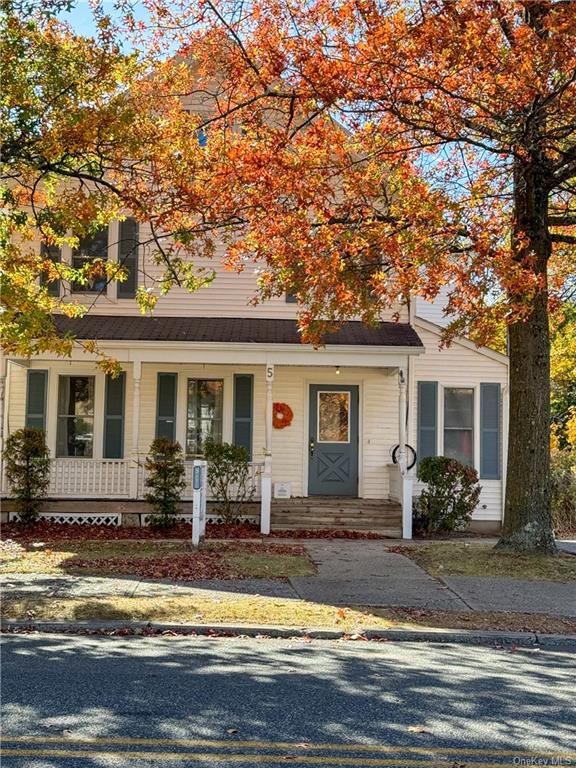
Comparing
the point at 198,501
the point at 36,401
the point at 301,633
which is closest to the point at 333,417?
the point at 198,501

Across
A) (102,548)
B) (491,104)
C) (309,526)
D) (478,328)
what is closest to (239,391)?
(309,526)

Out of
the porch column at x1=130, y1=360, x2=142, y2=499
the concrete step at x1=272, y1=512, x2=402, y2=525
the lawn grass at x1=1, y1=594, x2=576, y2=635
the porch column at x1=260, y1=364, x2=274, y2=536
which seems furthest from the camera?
the concrete step at x1=272, y1=512, x2=402, y2=525

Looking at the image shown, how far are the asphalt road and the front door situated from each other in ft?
30.8

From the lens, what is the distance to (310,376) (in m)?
16.9

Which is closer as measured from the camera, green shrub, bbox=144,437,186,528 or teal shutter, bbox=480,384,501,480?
green shrub, bbox=144,437,186,528

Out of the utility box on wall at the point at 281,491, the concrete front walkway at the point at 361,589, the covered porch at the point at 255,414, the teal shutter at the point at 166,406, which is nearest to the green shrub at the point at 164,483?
the covered porch at the point at 255,414

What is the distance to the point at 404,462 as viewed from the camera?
15.3 meters

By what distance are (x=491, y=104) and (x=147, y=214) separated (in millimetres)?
5111

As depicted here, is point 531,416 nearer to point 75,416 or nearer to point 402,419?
point 402,419

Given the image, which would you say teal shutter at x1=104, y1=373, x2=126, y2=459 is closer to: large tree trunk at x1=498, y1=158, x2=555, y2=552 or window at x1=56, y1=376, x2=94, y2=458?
window at x1=56, y1=376, x2=94, y2=458

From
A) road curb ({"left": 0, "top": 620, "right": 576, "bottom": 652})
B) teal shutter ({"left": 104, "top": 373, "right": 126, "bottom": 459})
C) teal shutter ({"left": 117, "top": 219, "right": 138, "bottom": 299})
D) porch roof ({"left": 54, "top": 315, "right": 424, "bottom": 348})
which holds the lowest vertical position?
road curb ({"left": 0, "top": 620, "right": 576, "bottom": 652})

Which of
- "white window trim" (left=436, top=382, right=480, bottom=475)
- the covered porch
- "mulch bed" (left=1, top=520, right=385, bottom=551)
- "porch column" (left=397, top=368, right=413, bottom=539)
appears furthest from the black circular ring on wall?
"mulch bed" (left=1, top=520, right=385, bottom=551)

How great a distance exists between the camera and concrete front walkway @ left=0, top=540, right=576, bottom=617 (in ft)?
28.8

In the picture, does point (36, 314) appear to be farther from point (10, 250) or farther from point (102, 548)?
point (102, 548)
